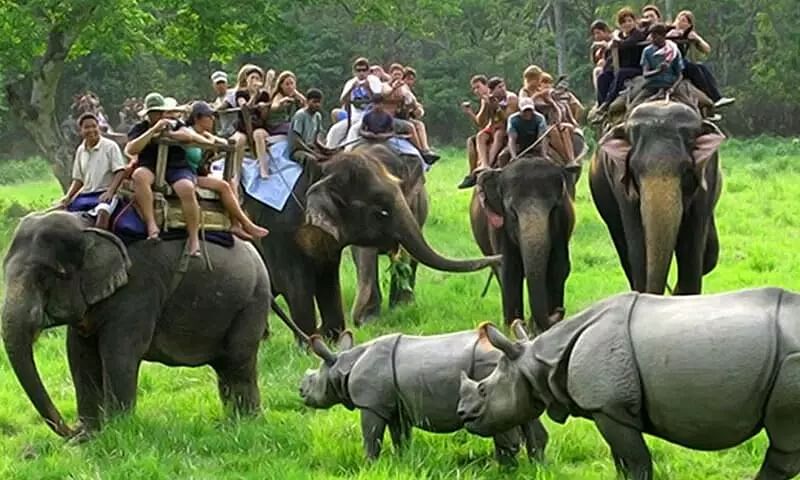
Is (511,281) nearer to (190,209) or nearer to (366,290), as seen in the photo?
(366,290)

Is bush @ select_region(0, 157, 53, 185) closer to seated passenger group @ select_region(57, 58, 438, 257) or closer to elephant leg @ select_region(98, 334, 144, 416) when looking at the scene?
seated passenger group @ select_region(57, 58, 438, 257)

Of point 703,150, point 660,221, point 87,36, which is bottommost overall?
point 660,221

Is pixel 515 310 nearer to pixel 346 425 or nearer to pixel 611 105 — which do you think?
pixel 611 105

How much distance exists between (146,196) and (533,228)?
3.52 meters

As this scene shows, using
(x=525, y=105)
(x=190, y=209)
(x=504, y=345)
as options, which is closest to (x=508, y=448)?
(x=504, y=345)

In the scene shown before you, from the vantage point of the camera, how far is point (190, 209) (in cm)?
816

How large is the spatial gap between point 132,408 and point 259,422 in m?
0.77

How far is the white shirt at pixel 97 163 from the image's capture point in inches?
365

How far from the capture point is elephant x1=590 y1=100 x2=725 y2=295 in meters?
8.99

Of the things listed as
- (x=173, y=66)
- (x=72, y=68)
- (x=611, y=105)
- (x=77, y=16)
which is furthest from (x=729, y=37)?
(x=611, y=105)

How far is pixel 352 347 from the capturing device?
289 inches

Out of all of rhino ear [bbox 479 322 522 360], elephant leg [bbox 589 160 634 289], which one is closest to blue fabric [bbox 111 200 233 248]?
rhino ear [bbox 479 322 522 360]

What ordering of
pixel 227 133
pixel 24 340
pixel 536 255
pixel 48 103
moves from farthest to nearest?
pixel 48 103
pixel 227 133
pixel 536 255
pixel 24 340

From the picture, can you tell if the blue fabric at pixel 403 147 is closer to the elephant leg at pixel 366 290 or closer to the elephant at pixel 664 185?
the elephant leg at pixel 366 290
